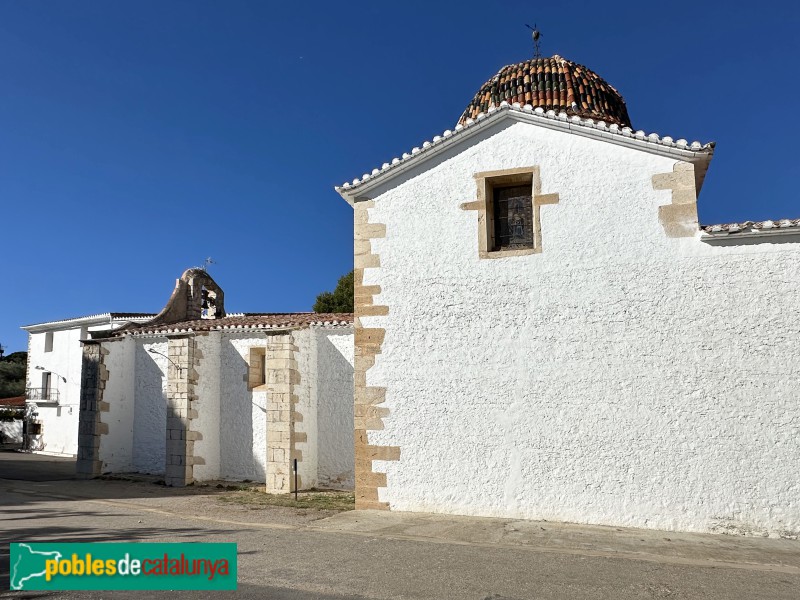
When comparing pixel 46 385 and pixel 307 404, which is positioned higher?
pixel 46 385

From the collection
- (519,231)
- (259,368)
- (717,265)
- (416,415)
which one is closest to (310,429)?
Answer: (259,368)

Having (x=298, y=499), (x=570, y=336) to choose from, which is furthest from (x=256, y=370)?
(x=570, y=336)

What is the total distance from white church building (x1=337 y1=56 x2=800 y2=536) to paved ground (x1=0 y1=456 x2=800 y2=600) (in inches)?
24.5

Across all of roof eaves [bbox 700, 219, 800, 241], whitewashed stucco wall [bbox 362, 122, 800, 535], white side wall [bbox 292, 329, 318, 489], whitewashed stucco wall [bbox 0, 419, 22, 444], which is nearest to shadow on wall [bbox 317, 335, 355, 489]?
white side wall [bbox 292, 329, 318, 489]

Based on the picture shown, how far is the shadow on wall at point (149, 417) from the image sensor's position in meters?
14.4

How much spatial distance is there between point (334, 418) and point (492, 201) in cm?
585

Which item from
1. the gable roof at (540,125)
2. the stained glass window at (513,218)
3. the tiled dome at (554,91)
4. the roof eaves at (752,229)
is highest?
the tiled dome at (554,91)

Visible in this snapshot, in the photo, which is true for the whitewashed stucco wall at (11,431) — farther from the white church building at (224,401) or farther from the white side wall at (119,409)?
the white side wall at (119,409)

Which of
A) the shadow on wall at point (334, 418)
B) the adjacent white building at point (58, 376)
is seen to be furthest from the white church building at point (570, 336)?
the adjacent white building at point (58, 376)

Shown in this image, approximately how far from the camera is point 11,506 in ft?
32.4

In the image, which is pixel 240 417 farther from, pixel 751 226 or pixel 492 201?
pixel 751 226

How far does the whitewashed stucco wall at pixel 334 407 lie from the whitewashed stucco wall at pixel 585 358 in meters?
3.31

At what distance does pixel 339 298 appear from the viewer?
30.3 metres

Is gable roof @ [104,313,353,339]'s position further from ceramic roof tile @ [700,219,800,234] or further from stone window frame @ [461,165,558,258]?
ceramic roof tile @ [700,219,800,234]
